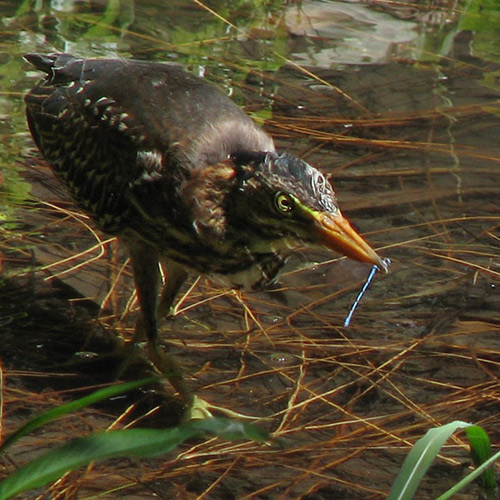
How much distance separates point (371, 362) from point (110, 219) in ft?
4.02

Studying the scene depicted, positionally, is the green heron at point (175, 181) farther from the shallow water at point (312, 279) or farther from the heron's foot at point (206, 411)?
the shallow water at point (312, 279)

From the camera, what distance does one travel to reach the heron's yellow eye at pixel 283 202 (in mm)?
3358

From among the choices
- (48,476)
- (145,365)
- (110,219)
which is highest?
(48,476)

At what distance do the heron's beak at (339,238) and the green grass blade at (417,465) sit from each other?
40.2 inches

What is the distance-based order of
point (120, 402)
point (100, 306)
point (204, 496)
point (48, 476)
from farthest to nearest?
point (100, 306) → point (120, 402) → point (204, 496) → point (48, 476)

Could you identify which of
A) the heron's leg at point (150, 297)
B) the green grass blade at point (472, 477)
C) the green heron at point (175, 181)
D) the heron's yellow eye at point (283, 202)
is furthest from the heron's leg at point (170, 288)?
the green grass blade at point (472, 477)

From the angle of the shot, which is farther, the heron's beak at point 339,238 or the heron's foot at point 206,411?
the heron's foot at point 206,411

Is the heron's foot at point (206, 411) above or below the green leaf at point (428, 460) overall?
below

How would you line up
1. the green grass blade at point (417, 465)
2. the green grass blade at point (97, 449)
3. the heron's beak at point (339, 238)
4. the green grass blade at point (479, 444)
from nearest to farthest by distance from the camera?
the green grass blade at point (97, 449)
the green grass blade at point (417, 465)
the green grass blade at point (479, 444)
the heron's beak at point (339, 238)

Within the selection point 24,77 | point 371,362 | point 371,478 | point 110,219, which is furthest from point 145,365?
point 24,77

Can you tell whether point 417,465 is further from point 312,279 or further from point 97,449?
point 312,279

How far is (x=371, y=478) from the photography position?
11.2 ft

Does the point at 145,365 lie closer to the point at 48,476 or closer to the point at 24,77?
the point at 48,476

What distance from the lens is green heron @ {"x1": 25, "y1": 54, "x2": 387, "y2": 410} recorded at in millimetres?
3408
